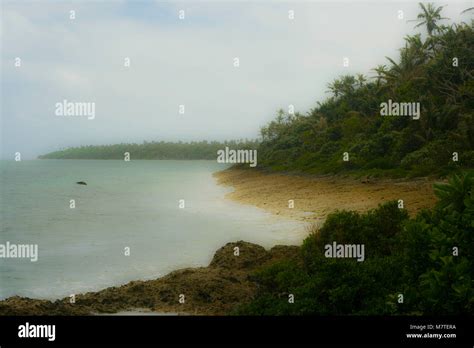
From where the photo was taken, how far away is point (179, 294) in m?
9.89

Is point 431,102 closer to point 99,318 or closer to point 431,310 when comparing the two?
point 431,310

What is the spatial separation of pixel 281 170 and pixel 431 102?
653cm

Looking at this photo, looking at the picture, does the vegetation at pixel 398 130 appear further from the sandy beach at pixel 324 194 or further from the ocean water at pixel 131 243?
the ocean water at pixel 131 243

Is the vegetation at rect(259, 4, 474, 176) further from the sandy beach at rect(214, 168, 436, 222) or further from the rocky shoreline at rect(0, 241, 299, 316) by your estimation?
the rocky shoreline at rect(0, 241, 299, 316)

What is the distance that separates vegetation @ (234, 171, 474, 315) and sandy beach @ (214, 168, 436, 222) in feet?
12.8

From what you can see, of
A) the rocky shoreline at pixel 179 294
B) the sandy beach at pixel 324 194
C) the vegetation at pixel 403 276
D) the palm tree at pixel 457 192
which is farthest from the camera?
the sandy beach at pixel 324 194

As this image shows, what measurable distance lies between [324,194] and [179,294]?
7532mm

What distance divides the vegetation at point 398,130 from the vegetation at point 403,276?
6.56 meters

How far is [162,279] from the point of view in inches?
429

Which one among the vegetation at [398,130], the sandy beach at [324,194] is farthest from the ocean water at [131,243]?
the vegetation at [398,130]

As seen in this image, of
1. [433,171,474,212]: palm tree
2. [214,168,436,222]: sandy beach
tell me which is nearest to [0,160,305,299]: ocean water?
[214,168,436,222]: sandy beach

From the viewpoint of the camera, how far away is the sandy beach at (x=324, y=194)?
13.9m

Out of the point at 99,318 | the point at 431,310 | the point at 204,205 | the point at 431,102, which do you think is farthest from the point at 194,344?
the point at 431,102

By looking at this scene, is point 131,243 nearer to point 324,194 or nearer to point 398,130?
point 324,194
